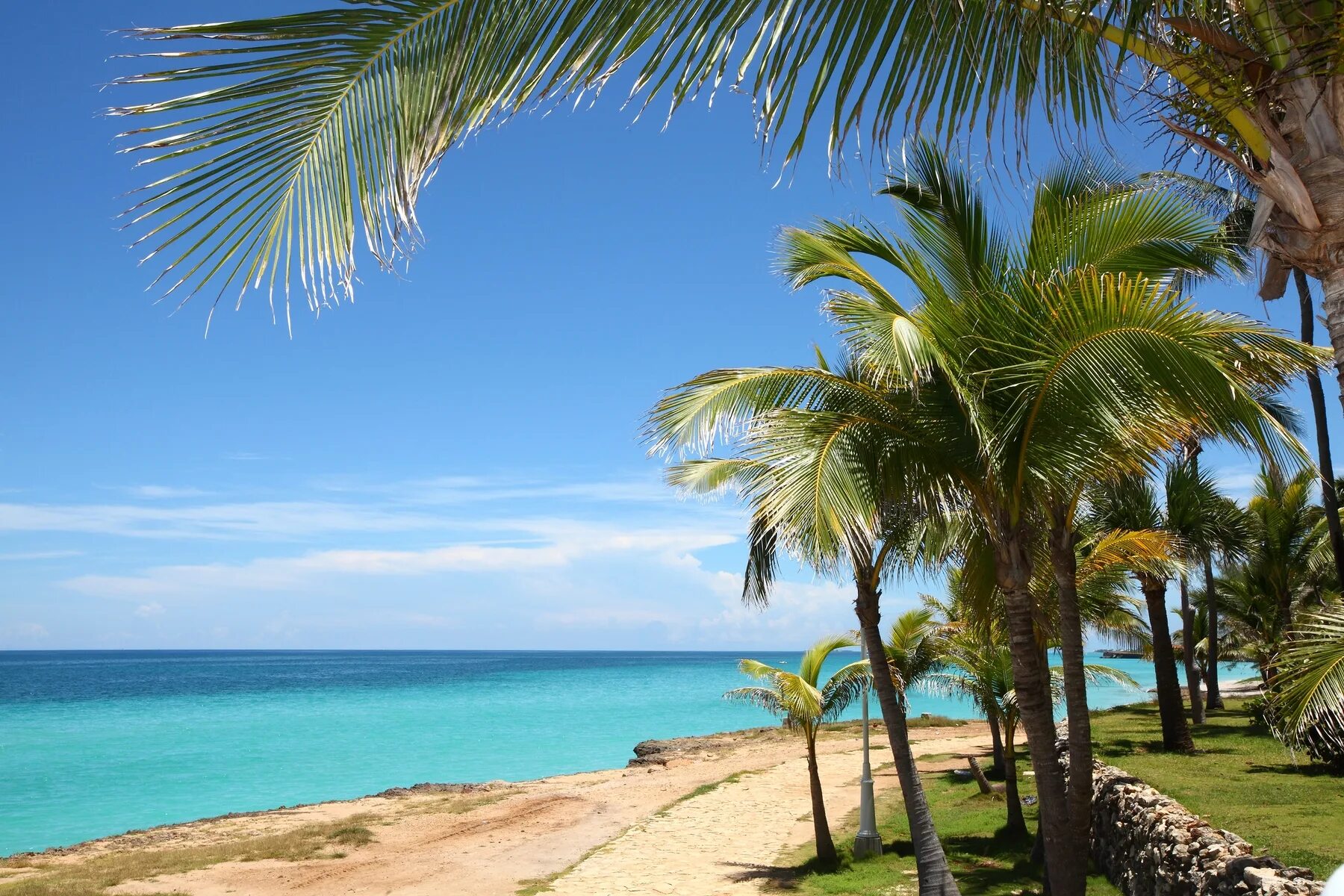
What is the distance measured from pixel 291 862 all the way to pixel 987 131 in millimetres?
18819

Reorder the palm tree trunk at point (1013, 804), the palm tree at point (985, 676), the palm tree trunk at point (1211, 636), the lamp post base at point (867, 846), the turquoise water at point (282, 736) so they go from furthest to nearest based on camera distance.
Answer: the turquoise water at point (282, 736), the palm tree trunk at point (1211, 636), the palm tree at point (985, 676), the lamp post base at point (867, 846), the palm tree trunk at point (1013, 804)

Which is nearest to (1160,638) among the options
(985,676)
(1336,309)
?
(985,676)

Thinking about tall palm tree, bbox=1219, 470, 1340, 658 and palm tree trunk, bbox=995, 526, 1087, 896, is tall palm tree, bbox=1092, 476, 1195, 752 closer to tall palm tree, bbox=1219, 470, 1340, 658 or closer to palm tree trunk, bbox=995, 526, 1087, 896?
tall palm tree, bbox=1219, 470, 1340, 658

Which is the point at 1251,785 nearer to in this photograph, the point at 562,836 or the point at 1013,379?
the point at 1013,379

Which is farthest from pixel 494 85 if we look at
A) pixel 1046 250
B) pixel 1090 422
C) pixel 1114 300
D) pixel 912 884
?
pixel 912 884

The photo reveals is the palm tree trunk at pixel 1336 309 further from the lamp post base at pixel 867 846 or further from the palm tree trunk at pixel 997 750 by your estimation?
the palm tree trunk at pixel 997 750

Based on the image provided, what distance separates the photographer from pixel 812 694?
48.5ft

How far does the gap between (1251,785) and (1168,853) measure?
5831mm

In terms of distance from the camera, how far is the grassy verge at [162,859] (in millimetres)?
15500

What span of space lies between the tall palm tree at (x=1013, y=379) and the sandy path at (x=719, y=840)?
24.8ft

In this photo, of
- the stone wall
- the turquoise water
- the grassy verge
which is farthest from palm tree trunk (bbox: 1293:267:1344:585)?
the grassy verge

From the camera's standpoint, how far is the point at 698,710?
67000 mm

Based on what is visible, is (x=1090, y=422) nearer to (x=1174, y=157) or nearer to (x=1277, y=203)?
(x=1174, y=157)

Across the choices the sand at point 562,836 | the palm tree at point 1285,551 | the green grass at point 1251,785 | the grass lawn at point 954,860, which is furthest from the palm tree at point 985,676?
the palm tree at point 1285,551
